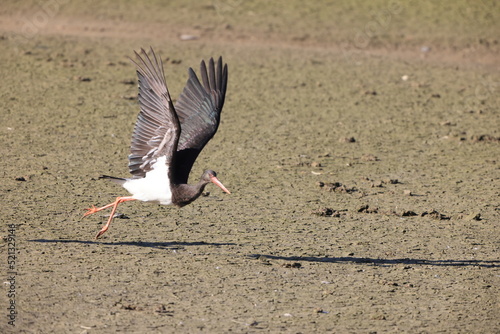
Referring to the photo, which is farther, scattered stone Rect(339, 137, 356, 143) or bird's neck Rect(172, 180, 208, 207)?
scattered stone Rect(339, 137, 356, 143)

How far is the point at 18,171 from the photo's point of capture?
7887 mm

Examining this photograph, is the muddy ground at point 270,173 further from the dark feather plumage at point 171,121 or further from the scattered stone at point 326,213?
the dark feather plumage at point 171,121

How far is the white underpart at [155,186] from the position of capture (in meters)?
6.41

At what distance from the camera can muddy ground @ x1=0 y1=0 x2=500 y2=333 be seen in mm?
5547

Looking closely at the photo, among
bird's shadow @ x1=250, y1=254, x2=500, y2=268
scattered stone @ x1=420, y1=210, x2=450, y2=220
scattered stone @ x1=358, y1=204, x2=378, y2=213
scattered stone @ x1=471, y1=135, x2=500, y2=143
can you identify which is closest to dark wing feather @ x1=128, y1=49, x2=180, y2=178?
bird's shadow @ x1=250, y1=254, x2=500, y2=268

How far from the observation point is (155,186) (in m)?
6.42

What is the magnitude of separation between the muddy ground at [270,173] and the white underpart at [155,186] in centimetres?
37

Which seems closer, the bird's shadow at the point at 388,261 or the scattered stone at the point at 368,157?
the bird's shadow at the point at 388,261

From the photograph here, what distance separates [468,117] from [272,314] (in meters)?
6.26

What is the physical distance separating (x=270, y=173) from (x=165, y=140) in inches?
84.2

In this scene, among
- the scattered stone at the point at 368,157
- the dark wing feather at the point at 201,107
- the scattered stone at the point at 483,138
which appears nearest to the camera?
the dark wing feather at the point at 201,107

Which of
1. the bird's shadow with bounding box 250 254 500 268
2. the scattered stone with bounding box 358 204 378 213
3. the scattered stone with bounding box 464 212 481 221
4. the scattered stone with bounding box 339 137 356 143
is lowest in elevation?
the bird's shadow with bounding box 250 254 500 268

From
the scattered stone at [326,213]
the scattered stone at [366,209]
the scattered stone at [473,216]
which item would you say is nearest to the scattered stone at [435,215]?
the scattered stone at [473,216]

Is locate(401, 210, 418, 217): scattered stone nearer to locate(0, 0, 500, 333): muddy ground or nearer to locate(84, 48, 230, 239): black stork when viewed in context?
locate(0, 0, 500, 333): muddy ground
